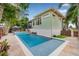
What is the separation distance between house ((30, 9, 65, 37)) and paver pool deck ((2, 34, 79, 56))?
270mm

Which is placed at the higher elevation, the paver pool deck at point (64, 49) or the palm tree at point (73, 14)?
the palm tree at point (73, 14)

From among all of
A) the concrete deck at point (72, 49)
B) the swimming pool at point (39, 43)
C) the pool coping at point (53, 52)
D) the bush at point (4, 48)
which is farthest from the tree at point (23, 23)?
the concrete deck at point (72, 49)

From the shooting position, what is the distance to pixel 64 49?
261 centimetres

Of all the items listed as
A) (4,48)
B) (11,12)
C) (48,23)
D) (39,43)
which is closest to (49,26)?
(48,23)

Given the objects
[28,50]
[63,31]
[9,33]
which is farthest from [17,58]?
[63,31]

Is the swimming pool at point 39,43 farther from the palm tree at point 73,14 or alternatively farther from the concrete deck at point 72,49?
the palm tree at point 73,14

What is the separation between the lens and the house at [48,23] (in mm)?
2682

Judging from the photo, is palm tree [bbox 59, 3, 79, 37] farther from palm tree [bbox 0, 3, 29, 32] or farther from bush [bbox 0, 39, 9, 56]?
bush [bbox 0, 39, 9, 56]

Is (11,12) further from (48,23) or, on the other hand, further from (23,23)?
(48,23)

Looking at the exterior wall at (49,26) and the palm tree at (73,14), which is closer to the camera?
the palm tree at (73,14)

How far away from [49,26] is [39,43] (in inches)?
12.6

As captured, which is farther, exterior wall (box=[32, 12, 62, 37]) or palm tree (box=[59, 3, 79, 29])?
exterior wall (box=[32, 12, 62, 37])

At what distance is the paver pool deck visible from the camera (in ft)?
8.52

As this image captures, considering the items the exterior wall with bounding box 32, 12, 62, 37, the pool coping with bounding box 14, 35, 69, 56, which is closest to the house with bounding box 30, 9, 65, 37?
the exterior wall with bounding box 32, 12, 62, 37
